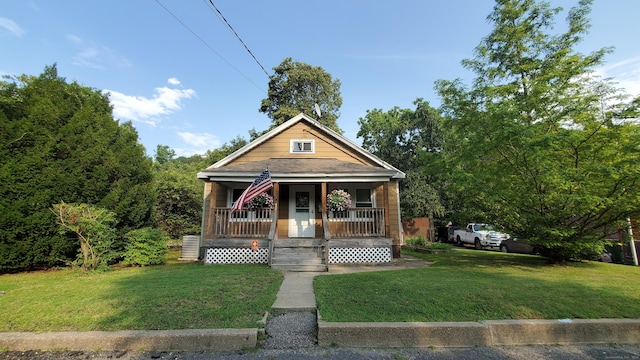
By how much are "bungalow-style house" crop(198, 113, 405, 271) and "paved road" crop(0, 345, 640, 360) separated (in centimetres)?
550

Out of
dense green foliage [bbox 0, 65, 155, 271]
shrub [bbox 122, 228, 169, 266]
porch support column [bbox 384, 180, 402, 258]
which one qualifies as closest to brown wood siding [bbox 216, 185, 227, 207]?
shrub [bbox 122, 228, 169, 266]

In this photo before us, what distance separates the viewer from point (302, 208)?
500 inches

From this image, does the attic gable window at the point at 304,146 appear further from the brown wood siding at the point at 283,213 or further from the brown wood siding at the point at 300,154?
the brown wood siding at the point at 283,213

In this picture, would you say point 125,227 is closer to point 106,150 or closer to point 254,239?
point 106,150

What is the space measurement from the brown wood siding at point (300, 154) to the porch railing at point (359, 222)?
2.89 metres

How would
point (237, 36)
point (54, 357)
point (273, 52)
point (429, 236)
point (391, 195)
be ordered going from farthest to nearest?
A: point (429, 236)
point (391, 195)
point (273, 52)
point (237, 36)
point (54, 357)

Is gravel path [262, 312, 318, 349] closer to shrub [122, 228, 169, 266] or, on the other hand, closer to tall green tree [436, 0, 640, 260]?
tall green tree [436, 0, 640, 260]

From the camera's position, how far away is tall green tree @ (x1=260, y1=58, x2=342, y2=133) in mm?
30469

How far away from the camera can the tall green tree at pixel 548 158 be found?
7.55 m

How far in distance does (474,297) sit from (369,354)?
252cm

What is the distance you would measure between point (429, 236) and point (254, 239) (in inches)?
660

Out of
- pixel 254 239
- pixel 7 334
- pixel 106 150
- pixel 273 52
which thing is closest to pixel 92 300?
pixel 7 334

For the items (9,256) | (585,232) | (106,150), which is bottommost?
(9,256)

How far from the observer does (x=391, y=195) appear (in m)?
13.2
